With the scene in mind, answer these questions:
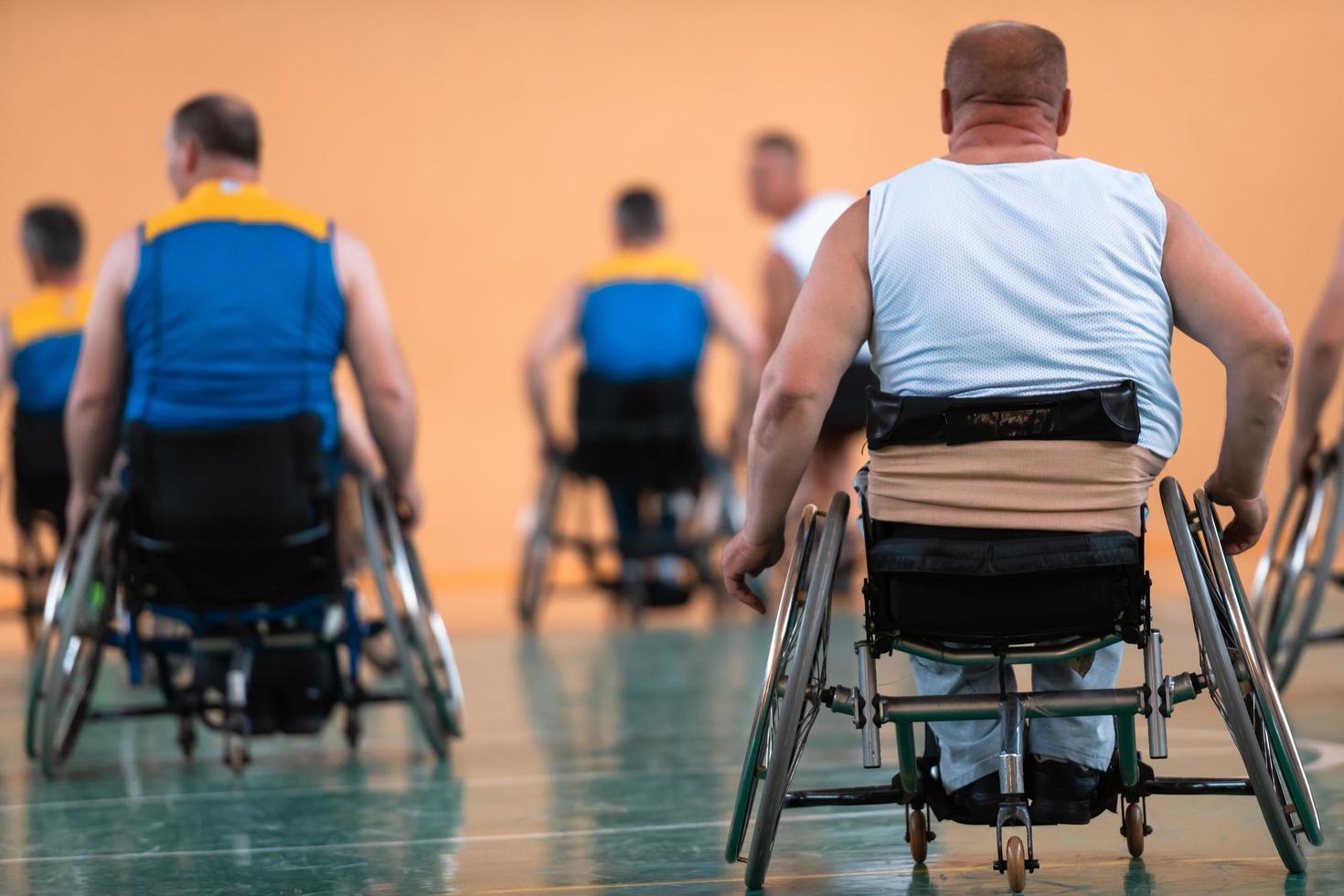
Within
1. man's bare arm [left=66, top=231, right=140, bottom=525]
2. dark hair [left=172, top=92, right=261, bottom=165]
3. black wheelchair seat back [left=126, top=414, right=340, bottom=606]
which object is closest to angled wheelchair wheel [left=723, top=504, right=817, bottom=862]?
black wheelchair seat back [left=126, top=414, right=340, bottom=606]

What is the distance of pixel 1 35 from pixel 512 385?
3.01 m

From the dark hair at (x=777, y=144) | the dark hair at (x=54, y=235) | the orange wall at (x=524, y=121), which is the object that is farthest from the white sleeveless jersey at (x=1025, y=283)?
the orange wall at (x=524, y=121)

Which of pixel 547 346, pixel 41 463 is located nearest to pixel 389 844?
pixel 41 463

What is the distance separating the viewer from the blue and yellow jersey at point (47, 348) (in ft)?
18.0

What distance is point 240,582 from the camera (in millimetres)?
3406

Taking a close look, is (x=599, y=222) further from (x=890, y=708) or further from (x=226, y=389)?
(x=890, y=708)

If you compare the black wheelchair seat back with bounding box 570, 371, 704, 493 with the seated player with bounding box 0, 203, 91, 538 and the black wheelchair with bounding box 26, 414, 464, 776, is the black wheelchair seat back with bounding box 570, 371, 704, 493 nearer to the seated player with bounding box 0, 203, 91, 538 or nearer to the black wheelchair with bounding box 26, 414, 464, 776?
the seated player with bounding box 0, 203, 91, 538

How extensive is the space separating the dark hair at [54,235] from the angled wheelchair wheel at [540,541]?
5.68 feet

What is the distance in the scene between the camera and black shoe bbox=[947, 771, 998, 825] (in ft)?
7.02

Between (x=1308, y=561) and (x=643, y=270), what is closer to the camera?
(x=1308, y=561)

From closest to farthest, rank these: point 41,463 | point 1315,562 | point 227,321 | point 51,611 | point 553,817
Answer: point 553,817 → point 51,611 → point 227,321 → point 1315,562 → point 41,463

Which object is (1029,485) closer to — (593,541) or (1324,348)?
(1324,348)

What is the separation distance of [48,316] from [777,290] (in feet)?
6.99

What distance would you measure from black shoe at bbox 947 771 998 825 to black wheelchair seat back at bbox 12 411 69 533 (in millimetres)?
3815
